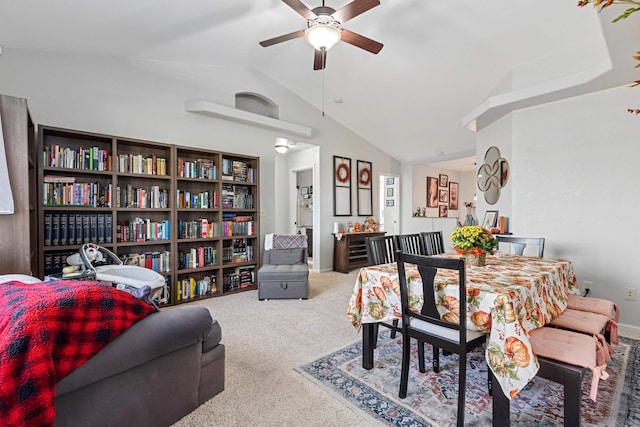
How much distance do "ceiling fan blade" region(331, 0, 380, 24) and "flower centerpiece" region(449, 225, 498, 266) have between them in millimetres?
1795

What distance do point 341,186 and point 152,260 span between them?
11.5 ft

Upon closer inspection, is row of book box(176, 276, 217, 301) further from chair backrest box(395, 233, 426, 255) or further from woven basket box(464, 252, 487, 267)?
woven basket box(464, 252, 487, 267)

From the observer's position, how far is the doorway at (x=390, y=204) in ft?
23.2

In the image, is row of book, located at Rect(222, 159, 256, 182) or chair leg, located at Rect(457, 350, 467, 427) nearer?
chair leg, located at Rect(457, 350, 467, 427)

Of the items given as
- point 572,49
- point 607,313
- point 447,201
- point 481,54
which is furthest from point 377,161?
point 607,313

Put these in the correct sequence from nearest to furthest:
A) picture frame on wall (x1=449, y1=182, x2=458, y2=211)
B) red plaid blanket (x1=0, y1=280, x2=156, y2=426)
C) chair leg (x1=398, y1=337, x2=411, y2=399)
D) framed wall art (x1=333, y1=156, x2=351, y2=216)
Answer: red plaid blanket (x1=0, y1=280, x2=156, y2=426), chair leg (x1=398, y1=337, x2=411, y2=399), framed wall art (x1=333, y1=156, x2=351, y2=216), picture frame on wall (x1=449, y1=182, x2=458, y2=211)

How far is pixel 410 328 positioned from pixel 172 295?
2.92 m

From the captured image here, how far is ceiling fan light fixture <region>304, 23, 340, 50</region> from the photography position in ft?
8.04

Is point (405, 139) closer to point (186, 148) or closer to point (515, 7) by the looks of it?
point (515, 7)

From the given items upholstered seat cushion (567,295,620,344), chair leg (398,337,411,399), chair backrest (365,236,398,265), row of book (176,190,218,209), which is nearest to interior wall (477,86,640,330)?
upholstered seat cushion (567,295,620,344)

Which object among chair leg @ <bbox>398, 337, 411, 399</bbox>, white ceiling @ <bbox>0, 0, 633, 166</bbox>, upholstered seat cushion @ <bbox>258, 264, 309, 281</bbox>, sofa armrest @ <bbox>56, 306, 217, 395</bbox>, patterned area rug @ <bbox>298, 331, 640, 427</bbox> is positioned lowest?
patterned area rug @ <bbox>298, 331, 640, 427</bbox>

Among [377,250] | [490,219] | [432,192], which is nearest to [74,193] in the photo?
[377,250]

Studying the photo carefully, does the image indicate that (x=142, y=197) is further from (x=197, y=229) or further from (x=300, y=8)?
(x=300, y=8)

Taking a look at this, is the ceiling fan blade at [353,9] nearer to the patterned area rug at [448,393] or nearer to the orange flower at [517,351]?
the orange flower at [517,351]
